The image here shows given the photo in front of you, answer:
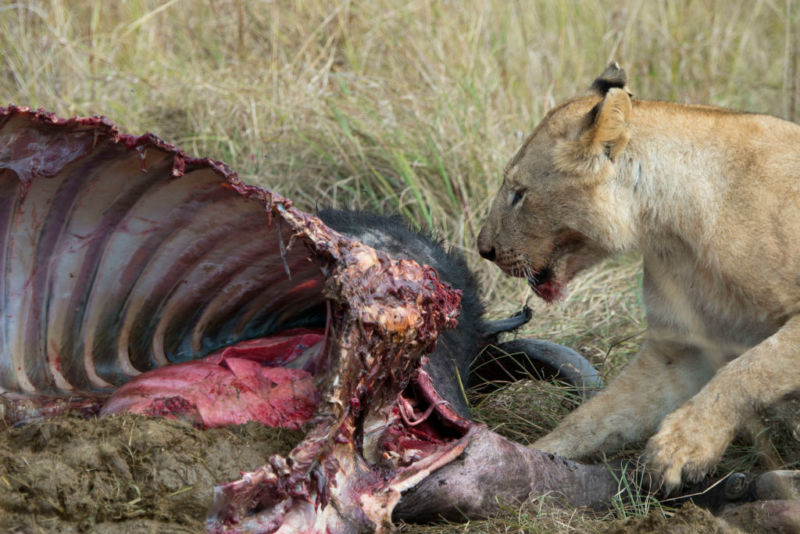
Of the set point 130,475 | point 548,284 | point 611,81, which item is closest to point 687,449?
point 548,284

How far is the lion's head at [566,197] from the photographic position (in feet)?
10.9

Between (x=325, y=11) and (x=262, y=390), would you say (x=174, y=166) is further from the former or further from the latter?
(x=325, y=11)

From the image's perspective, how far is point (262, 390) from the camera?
263 centimetres

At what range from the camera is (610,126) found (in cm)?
329

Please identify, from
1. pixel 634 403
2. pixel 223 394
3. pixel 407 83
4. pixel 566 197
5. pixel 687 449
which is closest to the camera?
pixel 223 394

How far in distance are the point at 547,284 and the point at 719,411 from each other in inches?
34.5

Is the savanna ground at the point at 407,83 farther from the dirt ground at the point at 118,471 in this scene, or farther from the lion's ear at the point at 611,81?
the dirt ground at the point at 118,471

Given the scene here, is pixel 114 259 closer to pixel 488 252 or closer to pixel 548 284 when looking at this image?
pixel 488 252

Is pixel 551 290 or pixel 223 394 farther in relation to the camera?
pixel 551 290

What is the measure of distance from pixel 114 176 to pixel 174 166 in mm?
307

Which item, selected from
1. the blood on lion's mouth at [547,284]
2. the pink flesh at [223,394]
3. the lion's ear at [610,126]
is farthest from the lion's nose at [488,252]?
the pink flesh at [223,394]

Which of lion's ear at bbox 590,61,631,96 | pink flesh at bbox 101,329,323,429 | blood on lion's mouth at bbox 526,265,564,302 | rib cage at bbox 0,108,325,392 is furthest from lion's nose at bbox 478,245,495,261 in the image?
pink flesh at bbox 101,329,323,429

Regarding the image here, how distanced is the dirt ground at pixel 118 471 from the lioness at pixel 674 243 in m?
1.27

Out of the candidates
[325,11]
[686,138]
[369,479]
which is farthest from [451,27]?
[369,479]
